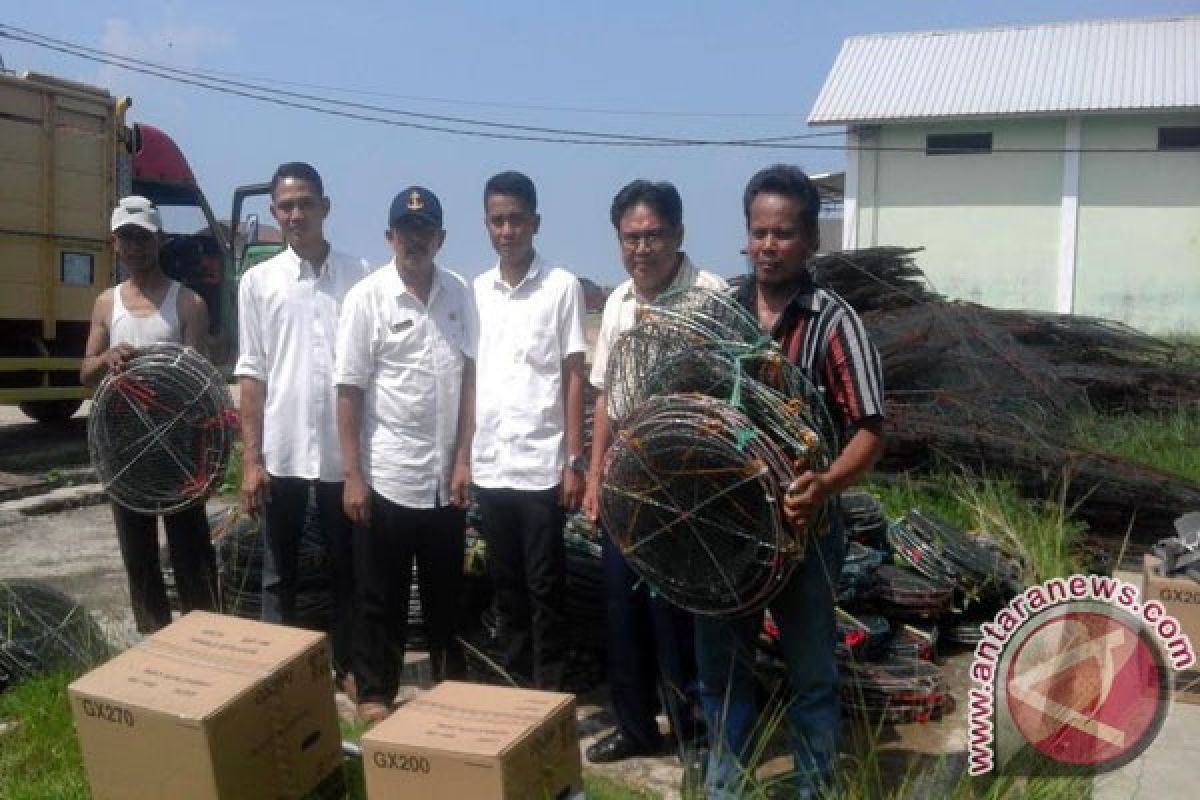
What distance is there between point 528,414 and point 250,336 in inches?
43.0

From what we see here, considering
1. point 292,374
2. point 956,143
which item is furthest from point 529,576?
point 956,143

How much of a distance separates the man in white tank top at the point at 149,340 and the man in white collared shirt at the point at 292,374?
46cm

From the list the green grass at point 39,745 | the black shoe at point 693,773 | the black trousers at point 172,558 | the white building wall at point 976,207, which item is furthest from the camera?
the white building wall at point 976,207

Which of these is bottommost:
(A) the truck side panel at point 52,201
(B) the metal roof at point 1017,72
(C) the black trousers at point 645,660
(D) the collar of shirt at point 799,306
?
(C) the black trousers at point 645,660

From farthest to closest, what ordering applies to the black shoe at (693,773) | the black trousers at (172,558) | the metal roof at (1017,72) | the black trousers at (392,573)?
the metal roof at (1017,72) < the black trousers at (172,558) < the black trousers at (392,573) < the black shoe at (693,773)

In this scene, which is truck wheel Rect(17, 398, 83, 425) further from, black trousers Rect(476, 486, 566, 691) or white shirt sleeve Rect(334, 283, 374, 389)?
black trousers Rect(476, 486, 566, 691)

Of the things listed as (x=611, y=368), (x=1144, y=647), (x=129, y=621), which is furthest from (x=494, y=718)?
(x=129, y=621)

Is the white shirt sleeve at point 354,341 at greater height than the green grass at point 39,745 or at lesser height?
greater

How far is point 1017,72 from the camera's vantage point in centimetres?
2091

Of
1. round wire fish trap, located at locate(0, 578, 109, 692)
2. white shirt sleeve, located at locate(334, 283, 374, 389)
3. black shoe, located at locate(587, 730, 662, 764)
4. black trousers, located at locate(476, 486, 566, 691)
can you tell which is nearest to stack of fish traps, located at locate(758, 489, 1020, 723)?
black shoe, located at locate(587, 730, 662, 764)

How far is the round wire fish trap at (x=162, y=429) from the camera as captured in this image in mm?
4109

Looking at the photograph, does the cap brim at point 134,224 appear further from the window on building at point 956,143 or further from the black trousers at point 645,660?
the window on building at point 956,143

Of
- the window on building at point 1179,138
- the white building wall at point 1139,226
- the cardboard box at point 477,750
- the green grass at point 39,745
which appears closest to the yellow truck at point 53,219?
the green grass at point 39,745

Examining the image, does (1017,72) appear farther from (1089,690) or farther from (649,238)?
(1089,690)
